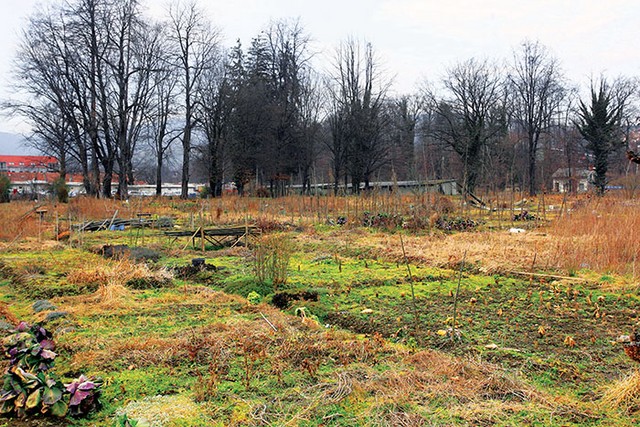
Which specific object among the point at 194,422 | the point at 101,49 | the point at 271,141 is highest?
the point at 101,49

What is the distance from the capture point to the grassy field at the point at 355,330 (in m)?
3.07

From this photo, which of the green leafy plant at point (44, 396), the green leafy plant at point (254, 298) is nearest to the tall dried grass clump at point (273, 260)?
the green leafy plant at point (254, 298)

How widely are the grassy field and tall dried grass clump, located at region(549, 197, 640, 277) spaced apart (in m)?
0.03

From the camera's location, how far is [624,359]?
12.9 feet

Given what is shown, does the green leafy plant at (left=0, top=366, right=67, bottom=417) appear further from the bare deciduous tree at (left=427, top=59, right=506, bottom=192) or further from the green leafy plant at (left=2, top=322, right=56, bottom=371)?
the bare deciduous tree at (left=427, top=59, right=506, bottom=192)

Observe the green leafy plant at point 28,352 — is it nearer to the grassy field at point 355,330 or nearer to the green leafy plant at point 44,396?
the green leafy plant at point 44,396

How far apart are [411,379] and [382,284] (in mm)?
3652

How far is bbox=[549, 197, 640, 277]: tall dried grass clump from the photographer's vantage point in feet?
24.1

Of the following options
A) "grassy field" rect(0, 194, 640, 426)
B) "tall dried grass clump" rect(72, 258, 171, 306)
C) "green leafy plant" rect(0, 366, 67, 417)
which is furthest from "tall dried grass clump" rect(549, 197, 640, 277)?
"green leafy plant" rect(0, 366, 67, 417)

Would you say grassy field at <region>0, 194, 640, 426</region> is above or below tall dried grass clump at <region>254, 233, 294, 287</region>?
below

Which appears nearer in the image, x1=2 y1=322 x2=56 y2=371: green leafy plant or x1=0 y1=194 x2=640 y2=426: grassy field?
x1=0 y1=194 x2=640 y2=426: grassy field

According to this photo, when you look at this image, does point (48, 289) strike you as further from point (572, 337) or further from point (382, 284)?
point (572, 337)

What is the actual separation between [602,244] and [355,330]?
4965 millimetres

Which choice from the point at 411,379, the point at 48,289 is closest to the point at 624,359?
the point at 411,379
